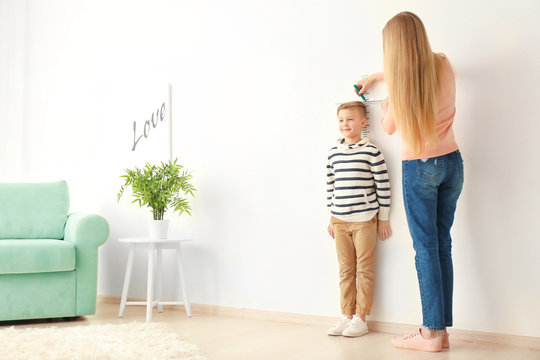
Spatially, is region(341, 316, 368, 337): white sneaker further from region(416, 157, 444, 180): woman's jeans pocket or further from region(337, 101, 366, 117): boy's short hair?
region(337, 101, 366, 117): boy's short hair

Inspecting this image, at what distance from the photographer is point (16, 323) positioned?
117 inches

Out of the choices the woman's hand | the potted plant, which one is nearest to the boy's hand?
the woman's hand

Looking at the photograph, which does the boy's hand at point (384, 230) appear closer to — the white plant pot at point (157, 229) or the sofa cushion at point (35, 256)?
the white plant pot at point (157, 229)

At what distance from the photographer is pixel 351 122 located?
2.71 meters

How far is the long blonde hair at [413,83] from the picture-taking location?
2.23 metres

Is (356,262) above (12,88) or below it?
below

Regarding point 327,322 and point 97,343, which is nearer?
point 97,343

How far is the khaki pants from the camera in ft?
8.64

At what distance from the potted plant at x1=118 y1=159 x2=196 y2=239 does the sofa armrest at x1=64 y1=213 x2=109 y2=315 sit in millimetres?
280

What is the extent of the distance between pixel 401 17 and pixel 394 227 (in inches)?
38.1

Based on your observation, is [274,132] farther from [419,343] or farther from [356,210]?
[419,343]

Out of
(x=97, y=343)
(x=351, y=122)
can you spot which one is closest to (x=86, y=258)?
(x=97, y=343)

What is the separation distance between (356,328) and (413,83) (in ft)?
3.70

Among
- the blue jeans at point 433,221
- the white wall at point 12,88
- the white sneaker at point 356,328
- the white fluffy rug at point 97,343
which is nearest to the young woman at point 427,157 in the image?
the blue jeans at point 433,221
